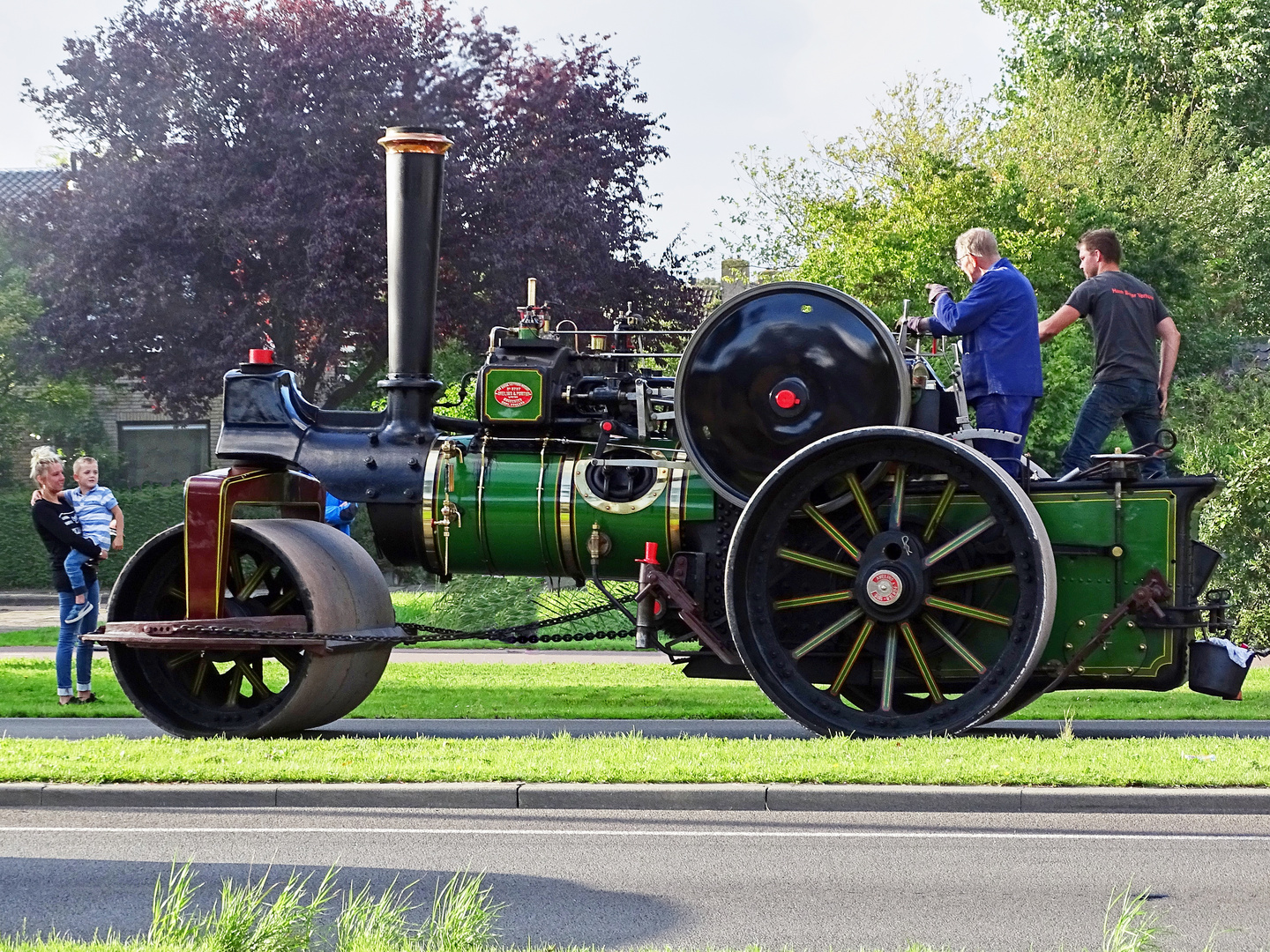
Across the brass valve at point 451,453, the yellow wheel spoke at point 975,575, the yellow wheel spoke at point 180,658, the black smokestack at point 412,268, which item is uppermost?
the black smokestack at point 412,268

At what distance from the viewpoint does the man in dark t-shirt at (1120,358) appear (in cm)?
1014

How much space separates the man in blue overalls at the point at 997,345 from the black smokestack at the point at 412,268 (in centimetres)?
280

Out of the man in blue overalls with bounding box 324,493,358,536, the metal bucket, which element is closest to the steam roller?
the metal bucket

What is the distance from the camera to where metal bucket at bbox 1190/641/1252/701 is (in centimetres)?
912

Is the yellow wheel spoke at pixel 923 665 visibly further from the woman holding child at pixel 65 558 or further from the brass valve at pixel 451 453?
the woman holding child at pixel 65 558

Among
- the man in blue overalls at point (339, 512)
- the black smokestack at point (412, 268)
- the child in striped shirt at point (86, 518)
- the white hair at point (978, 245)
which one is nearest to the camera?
the white hair at point (978, 245)

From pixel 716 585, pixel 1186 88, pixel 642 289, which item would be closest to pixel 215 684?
pixel 716 585

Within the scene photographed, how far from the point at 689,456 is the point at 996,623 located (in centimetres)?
184

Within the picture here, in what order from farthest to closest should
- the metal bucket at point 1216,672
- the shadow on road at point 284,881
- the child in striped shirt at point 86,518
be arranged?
1. the child in striped shirt at point 86,518
2. the metal bucket at point 1216,672
3. the shadow on road at point 284,881

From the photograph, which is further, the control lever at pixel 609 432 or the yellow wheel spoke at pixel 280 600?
the yellow wheel spoke at pixel 280 600

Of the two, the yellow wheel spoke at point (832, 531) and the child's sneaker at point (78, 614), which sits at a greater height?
the yellow wheel spoke at point (832, 531)

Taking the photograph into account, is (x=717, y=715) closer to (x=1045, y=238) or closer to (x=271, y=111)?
(x=1045, y=238)

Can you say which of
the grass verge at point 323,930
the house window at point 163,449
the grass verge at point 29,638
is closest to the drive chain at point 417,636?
the grass verge at point 323,930

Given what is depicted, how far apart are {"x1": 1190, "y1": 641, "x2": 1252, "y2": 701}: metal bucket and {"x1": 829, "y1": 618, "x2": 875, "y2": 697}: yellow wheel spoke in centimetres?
165
